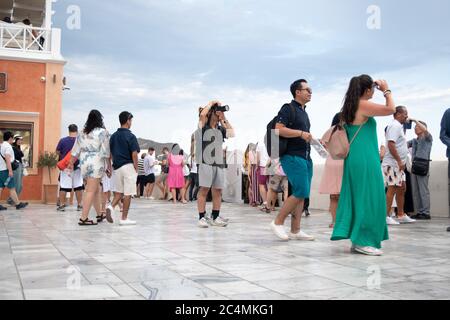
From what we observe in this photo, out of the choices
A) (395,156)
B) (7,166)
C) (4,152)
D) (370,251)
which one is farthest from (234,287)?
(4,152)

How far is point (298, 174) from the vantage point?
5.46m

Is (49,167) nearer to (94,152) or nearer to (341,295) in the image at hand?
(94,152)

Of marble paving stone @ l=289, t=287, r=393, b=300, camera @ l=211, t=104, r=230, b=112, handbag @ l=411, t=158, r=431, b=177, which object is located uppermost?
camera @ l=211, t=104, r=230, b=112

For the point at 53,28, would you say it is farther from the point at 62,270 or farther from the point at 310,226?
the point at 62,270

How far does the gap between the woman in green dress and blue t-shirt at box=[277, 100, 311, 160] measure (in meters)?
0.71

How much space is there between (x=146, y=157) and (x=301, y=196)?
38.9 ft

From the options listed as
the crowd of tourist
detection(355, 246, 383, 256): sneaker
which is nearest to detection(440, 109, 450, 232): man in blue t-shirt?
the crowd of tourist

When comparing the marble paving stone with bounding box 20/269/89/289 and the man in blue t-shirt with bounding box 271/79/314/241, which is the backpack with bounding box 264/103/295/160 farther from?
the marble paving stone with bounding box 20/269/89/289

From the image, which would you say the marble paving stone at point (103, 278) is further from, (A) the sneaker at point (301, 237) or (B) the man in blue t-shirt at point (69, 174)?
(B) the man in blue t-shirt at point (69, 174)

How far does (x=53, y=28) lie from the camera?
14977 mm

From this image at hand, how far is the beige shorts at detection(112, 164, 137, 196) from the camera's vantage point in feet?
24.6

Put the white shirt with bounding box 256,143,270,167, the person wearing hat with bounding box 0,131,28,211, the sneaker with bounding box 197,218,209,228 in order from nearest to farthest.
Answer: the sneaker with bounding box 197,218,209,228 → the person wearing hat with bounding box 0,131,28,211 → the white shirt with bounding box 256,143,270,167

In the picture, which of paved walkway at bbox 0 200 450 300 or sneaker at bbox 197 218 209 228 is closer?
paved walkway at bbox 0 200 450 300
